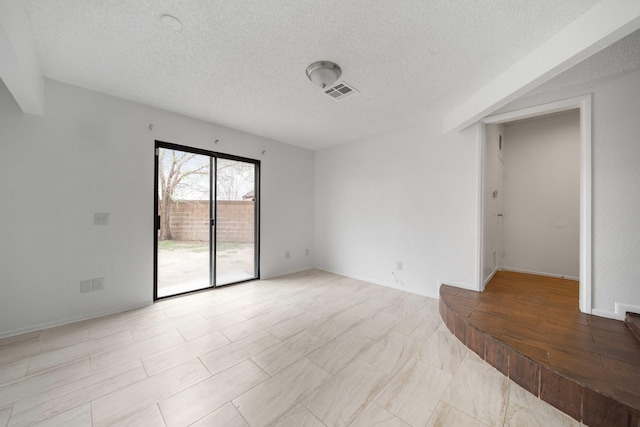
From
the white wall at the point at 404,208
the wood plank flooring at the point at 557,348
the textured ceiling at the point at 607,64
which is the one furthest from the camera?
the white wall at the point at 404,208

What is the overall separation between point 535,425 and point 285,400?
1477 millimetres

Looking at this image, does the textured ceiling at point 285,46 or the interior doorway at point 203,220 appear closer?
the textured ceiling at point 285,46

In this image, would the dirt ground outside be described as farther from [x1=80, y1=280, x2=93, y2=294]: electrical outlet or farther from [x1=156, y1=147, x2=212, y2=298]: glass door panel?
[x1=80, y1=280, x2=93, y2=294]: electrical outlet

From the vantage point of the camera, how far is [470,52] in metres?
1.93

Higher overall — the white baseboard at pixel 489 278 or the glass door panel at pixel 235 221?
the glass door panel at pixel 235 221

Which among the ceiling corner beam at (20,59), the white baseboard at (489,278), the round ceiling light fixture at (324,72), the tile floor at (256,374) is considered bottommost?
the tile floor at (256,374)

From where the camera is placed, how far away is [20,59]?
5.48 feet

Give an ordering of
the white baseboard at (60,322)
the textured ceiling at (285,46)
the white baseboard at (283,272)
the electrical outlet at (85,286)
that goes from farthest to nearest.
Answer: the white baseboard at (283,272) < the electrical outlet at (85,286) < the white baseboard at (60,322) < the textured ceiling at (285,46)

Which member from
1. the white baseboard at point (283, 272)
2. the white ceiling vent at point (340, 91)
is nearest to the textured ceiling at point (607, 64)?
the white ceiling vent at point (340, 91)

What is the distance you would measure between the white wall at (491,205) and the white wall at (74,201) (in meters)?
4.10

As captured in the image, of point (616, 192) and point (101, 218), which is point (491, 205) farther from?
point (101, 218)

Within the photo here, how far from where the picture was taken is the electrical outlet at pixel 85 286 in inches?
103

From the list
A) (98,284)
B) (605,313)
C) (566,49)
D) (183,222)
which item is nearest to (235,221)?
(183,222)

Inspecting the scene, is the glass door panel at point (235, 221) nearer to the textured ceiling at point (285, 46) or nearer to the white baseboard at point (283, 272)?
the white baseboard at point (283, 272)
